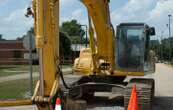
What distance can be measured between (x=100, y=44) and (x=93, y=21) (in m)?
1.24

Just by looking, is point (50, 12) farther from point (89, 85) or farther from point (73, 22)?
point (73, 22)

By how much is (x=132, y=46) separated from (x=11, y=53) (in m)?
59.3

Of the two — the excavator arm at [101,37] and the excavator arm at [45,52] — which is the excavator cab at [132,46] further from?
the excavator arm at [45,52]

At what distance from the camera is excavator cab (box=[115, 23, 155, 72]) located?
668 inches

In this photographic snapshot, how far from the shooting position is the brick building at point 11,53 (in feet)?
232

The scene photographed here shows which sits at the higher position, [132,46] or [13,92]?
[132,46]

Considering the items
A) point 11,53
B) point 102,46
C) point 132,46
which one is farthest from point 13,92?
point 11,53

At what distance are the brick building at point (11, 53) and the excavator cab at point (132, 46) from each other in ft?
168

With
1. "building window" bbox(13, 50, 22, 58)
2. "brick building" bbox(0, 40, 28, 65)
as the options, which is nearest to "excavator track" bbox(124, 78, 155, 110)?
"brick building" bbox(0, 40, 28, 65)

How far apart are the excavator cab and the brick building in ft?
168

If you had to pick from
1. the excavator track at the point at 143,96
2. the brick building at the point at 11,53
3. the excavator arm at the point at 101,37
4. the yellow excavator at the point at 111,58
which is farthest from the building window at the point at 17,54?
the excavator track at the point at 143,96

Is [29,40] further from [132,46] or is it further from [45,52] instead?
[45,52]

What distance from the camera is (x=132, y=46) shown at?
17188 millimetres

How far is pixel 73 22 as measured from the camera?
534ft
